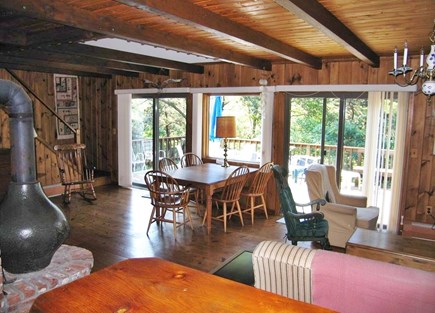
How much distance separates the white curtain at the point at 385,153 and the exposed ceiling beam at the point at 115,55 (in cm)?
301

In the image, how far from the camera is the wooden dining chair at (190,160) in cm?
627

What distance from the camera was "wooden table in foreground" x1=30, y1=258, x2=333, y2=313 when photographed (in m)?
1.05

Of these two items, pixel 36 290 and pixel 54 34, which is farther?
pixel 54 34

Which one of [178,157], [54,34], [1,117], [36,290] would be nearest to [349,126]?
[178,157]

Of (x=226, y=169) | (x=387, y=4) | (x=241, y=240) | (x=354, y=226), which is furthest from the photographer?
(x=226, y=169)

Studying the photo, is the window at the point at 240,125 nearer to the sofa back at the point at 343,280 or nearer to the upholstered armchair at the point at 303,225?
the upholstered armchair at the point at 303,225

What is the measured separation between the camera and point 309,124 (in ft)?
18.2

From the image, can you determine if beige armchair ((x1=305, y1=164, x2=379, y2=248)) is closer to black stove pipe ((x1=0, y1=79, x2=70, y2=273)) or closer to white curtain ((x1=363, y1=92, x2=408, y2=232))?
white curtain ((x1=363, y1=92, x2=408, y2=232))

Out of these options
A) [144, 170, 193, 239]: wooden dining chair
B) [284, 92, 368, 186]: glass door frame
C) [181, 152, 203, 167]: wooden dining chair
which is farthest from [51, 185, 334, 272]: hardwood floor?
[284, 92, 368, 186]: glass door frame

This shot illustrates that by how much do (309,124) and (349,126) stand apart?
0.60 metres

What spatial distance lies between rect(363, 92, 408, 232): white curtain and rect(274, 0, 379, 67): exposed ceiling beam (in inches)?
39.0

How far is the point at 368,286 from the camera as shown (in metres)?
1.80

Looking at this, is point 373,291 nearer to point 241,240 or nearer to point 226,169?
point 241,240

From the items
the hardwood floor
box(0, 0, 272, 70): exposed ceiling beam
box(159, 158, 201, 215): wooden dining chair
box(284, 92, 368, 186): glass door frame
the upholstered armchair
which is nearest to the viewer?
box(0, 0, 272, 70): exposed ceiling beam
